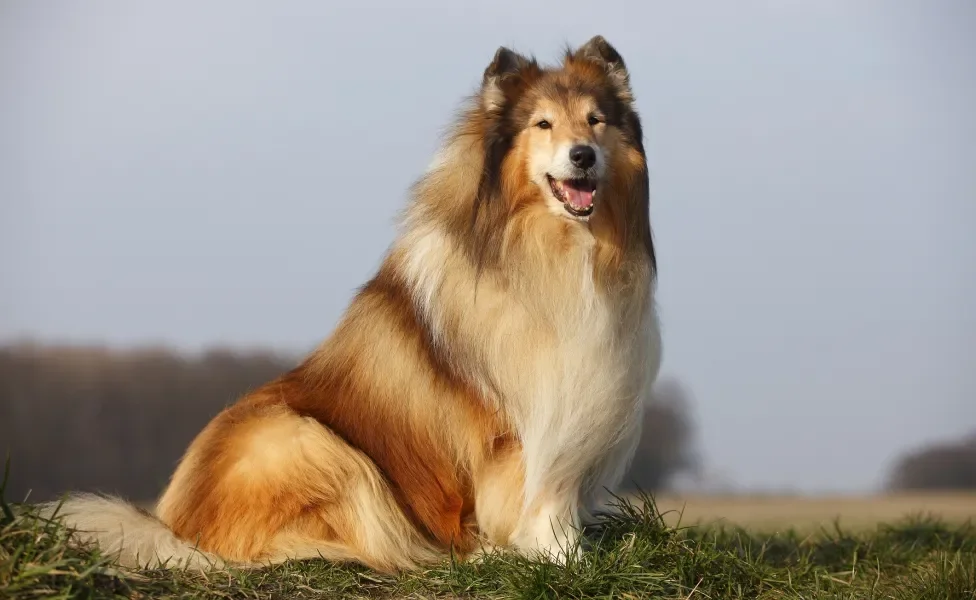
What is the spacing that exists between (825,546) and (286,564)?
4.02m

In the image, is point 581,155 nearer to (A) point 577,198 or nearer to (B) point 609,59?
(A) point 577,198

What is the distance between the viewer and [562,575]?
15.0 feet

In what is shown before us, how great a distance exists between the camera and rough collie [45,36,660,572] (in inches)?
193

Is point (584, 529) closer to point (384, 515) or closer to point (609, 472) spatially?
point (609, 472)

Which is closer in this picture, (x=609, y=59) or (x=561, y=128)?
(x=561, y=128)

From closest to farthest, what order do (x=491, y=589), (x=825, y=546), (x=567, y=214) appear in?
(x=491, y=589)
(x=567, y=214)
(x=825, y=546)

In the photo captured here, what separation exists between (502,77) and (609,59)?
2.15ft

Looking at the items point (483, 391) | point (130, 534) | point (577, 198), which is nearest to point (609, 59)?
point (577, 198)

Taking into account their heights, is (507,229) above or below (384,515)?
above

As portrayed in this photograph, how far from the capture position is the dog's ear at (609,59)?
5367 mm

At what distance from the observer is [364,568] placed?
4.86 meters

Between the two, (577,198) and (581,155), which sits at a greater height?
(581,155)

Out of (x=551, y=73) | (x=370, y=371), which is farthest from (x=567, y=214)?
(x=370, y=371)

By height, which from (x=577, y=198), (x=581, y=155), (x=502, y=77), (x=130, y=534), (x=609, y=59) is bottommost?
(x=130, y=534)
